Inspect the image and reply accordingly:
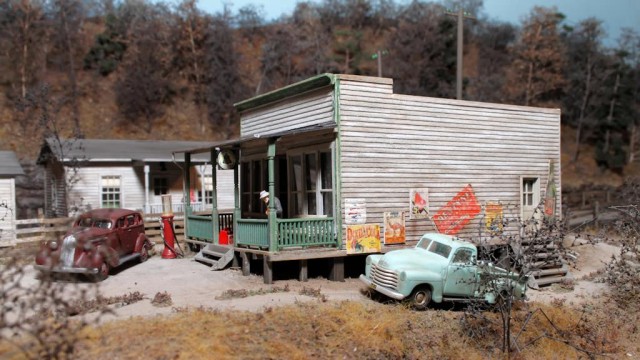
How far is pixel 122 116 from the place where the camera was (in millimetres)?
43500

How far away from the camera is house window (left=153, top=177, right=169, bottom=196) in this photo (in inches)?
1078

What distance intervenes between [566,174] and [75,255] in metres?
42.3

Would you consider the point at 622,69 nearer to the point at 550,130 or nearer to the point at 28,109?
the point at 550,130

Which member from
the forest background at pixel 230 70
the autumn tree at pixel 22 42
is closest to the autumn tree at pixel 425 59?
the forest background at pixel 230 70

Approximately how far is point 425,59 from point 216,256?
124ft

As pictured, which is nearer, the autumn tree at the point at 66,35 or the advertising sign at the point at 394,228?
the advertising sign at the point at 394,228

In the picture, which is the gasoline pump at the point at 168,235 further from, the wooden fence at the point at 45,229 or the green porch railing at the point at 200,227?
the wooden fence at the point at 45,229

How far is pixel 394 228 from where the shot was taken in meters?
14.7

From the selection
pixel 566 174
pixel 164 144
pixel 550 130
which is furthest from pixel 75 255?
pixel 566 174

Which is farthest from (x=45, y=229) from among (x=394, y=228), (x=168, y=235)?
(x=394, y=228)

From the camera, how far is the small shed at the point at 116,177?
990 inches

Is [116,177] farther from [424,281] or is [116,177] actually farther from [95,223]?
[424,281]

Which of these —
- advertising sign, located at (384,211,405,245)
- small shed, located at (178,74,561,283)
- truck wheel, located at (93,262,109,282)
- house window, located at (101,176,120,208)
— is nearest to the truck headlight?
small shed, located at (178,74,561,283)

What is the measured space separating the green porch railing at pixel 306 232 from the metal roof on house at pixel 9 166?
41.7ft
